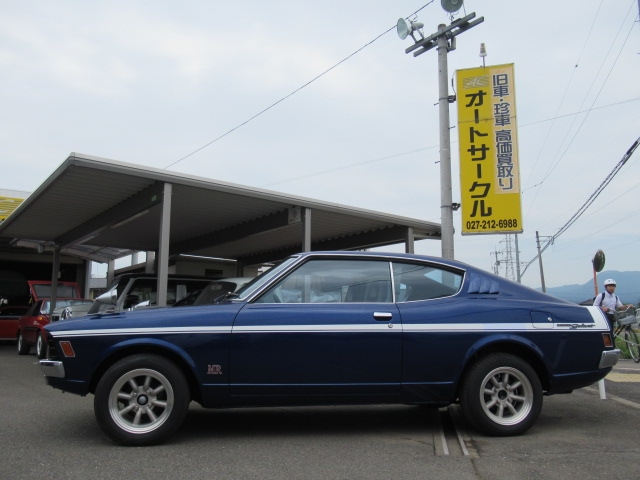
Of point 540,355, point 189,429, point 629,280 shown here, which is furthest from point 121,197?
point 629,280

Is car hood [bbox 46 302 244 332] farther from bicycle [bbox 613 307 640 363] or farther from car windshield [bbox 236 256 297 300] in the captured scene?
bicycle [bbox 613 307 640 363]

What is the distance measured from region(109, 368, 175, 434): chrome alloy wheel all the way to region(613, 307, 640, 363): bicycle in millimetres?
8806

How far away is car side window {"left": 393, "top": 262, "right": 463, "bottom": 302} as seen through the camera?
495cm

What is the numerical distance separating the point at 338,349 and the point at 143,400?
1598mm

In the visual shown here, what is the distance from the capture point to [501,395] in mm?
4812

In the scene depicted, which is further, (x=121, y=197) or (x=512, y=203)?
(x=121, y=197)

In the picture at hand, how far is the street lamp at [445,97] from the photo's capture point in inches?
410

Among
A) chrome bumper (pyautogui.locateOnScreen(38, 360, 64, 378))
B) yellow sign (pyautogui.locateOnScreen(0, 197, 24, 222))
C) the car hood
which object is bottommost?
chrome bumper (pyautogui.locateOnScreen(38, 360, 64, 378))

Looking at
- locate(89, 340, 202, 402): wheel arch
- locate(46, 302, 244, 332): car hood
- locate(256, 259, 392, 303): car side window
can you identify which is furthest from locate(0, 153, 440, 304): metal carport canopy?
locate(256, 259, 392, 303): car side window

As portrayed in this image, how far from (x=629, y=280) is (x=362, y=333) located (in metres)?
133

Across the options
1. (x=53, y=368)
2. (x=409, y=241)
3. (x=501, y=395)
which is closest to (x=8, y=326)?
(x=409, y=241)

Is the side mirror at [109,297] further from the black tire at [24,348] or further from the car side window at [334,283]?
the car side window at [334,283]

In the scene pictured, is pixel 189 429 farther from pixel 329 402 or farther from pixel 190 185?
pixel 190 185

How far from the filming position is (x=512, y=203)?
33.7 ft
